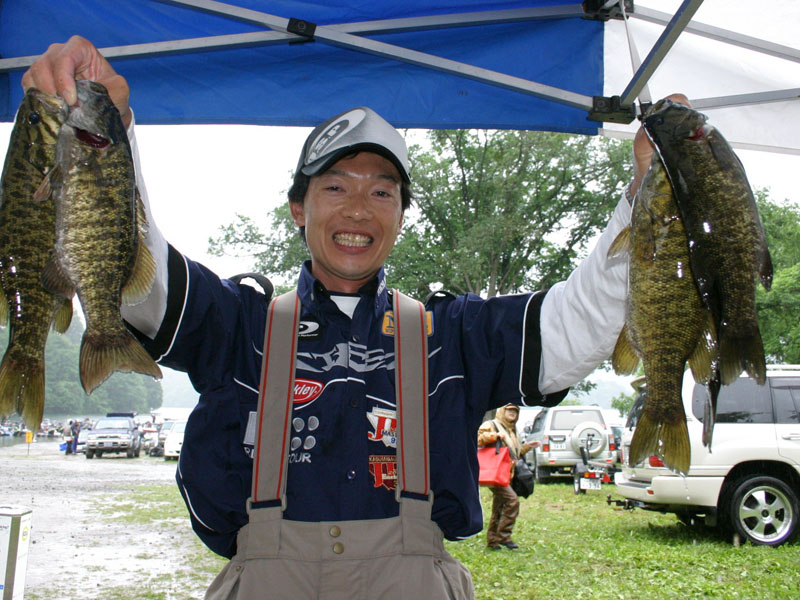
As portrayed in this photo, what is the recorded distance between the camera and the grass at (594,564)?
732 centimetres

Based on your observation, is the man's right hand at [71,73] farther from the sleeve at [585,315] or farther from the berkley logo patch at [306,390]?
the sleeve at [585,315]

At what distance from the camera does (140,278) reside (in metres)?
2.02

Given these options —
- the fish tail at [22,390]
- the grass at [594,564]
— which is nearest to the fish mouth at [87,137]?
the fish tail at [22,390]

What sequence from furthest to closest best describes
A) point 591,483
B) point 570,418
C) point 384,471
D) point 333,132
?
point 570,418, point 591,483, point 333,132, point 384,471

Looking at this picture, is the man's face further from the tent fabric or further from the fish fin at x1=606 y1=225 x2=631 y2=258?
the tent fabric

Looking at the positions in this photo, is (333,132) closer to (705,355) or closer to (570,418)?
(705,355)

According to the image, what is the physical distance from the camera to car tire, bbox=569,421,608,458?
57.9 ft

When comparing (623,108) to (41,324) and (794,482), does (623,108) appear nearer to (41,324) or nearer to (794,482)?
(41,324)

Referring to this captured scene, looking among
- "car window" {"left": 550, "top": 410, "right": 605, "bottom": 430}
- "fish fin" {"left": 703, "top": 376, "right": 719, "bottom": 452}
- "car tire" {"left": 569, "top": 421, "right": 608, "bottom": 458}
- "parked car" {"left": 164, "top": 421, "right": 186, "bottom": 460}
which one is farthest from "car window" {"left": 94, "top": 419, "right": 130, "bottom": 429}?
"fish fin" {"left": 703, "top": 376, "right": 719, "bottom": 452}

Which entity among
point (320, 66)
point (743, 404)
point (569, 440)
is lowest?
point (569, 440)

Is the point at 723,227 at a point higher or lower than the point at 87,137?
lower

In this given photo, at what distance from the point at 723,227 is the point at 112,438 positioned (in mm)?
35119

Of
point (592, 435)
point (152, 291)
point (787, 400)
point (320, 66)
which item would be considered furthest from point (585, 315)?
point (592, 435)

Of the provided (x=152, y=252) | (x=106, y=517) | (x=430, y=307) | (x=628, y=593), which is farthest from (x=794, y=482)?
(x=106, y=517)
